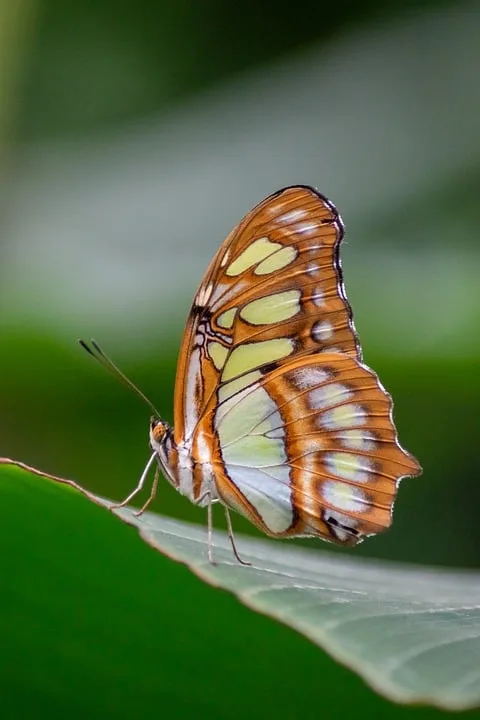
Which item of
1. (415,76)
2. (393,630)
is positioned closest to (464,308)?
(415,76)

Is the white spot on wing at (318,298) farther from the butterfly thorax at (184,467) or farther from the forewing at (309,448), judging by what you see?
the butterfly thorax at (184,467)

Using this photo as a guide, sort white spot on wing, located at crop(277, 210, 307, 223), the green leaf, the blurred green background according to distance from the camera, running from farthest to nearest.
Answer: the blurred green background, white spot on wing, located at crop(277, 210, 307, 223), the green leaf

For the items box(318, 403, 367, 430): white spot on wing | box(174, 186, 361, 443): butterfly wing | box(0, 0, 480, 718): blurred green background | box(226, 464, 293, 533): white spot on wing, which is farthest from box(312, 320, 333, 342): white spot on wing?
box(0, 0, 480, 718): blurred green background

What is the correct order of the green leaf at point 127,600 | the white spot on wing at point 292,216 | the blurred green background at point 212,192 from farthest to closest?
the blurred green background at point 212,192 < the white spot on wing at point 292,216 < the green leaf at point 127,600

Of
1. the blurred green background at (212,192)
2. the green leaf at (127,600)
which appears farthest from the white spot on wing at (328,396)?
the blurred green background at (212,192)

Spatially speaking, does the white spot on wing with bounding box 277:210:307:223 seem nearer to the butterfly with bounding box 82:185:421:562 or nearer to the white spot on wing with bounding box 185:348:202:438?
the butterfly with bounding box 82:185:421:562

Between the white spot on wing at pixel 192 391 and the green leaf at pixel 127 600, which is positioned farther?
the white spot on wing at pixel 192 391

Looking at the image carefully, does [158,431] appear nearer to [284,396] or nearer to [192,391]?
[192,391]

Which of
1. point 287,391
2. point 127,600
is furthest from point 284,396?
point 127,600
